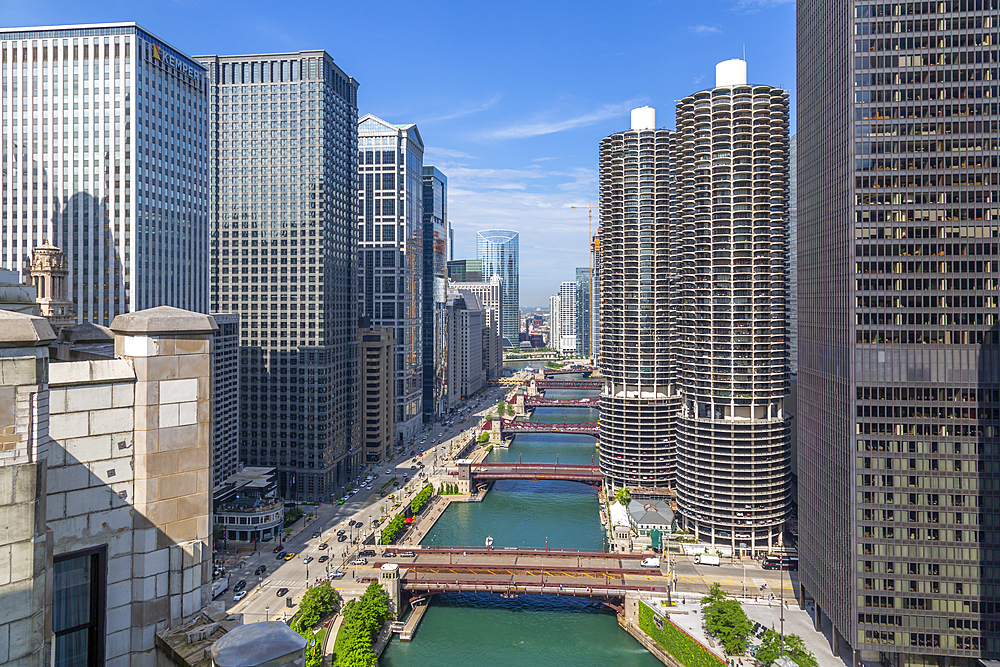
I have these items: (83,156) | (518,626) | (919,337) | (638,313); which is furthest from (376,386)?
(919,337)

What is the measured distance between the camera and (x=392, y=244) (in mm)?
181500

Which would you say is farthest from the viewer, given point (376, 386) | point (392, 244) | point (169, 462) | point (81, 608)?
point (392, 244)

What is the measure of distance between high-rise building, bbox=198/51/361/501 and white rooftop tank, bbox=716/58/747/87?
244ft

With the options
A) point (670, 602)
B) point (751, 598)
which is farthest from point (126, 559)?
point (751, 598)

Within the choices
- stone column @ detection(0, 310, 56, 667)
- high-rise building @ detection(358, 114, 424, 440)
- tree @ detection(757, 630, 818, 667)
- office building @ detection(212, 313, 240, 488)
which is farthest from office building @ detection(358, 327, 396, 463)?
stone column @ detection(0, 310, 56, 667)

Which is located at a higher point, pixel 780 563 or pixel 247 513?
pixel 247 513

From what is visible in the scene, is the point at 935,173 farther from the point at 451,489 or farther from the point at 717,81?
the point at 451,489

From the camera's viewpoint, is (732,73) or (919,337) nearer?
(919,337)

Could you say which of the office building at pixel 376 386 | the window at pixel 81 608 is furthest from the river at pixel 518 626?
the window at pixel 81 608

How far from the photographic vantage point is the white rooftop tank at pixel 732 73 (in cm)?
11125

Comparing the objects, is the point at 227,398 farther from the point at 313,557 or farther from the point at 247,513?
the point at 313,557

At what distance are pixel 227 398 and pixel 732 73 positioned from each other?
344ft

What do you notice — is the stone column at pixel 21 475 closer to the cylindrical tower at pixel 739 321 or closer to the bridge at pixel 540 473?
the cylindrical tower at pixel 739 321

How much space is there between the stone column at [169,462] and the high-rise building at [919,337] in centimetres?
6854
